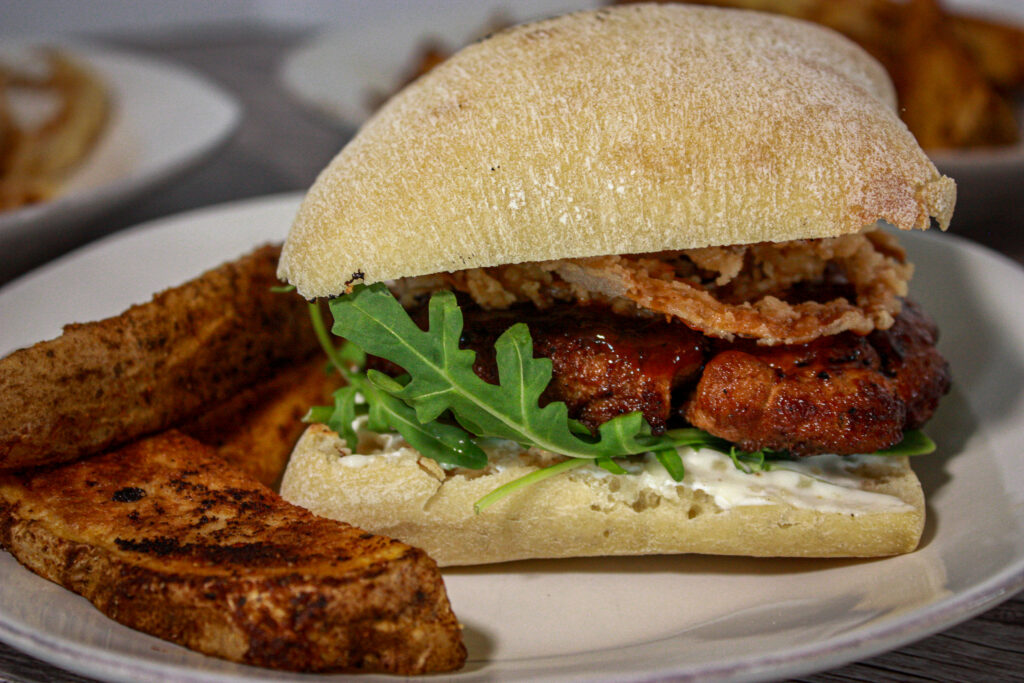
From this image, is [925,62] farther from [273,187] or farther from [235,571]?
[235,571]

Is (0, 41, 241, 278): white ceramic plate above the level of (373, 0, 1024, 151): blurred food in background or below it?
below

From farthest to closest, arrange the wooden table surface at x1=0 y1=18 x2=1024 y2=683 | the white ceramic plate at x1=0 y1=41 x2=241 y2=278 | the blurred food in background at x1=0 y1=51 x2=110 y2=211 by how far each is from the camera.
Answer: the blurred food in background at x1=0 y1=51 x2=110 y2=211 → the white ceramic plate at x1=0 y1=41 x2=241 y2=278 → the wooden table surface at x1=0 y1=18 x2=1024 y2=683

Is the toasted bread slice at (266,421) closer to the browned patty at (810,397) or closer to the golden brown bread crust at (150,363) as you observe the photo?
the golden brown bread crust at (150,363)

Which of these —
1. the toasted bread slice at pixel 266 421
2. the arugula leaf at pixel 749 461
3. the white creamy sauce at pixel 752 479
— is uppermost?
the arugula leaf at pixel 749 461

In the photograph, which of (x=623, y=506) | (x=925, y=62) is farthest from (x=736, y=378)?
(x=925, y=62)

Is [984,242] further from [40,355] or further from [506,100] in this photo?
[40,355]

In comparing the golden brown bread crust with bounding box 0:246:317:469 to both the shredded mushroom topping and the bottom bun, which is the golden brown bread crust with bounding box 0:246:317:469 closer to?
the bottom bun

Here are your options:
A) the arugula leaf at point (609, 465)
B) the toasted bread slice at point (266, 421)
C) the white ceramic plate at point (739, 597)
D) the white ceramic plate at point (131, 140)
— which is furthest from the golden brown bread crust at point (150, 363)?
the white ceramic plate at point (131, 140)

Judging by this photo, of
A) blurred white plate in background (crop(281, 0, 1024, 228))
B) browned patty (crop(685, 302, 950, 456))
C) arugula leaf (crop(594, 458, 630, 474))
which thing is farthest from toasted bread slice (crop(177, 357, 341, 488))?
blurred white plate in background (crop(281, 0, 1024, 228))

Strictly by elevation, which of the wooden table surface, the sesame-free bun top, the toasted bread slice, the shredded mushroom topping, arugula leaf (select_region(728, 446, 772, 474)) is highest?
the sesame-free bun top
